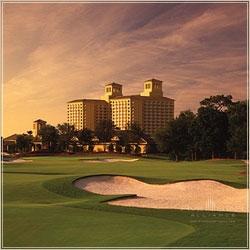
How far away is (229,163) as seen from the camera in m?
10.6

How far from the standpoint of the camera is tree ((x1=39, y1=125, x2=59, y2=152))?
9.69m

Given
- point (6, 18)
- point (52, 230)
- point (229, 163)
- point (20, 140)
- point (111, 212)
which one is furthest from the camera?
point (229, 163)

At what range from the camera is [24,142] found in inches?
390

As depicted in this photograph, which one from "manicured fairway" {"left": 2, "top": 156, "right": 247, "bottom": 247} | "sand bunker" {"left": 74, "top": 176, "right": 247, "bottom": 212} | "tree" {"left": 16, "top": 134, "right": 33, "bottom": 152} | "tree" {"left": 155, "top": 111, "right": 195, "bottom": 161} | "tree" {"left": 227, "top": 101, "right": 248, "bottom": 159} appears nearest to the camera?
"manicured fairway" {"left": 2, "top": 156, "right": 247, "bottom": 247}

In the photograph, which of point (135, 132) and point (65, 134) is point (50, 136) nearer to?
point (65, 134)

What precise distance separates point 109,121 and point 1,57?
2.58m

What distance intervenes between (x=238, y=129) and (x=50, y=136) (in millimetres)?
4059

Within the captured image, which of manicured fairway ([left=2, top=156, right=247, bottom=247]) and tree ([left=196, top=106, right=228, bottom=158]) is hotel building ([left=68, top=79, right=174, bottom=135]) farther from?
tree ([left=196, top=106, right=228, bottom=158])

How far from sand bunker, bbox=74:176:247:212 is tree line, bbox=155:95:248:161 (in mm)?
742

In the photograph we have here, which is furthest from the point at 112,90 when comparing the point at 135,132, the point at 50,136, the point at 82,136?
the point at 50,136

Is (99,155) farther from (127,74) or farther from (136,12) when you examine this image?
(136,12)

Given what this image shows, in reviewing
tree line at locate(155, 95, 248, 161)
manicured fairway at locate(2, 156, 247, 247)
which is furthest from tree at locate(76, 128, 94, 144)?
tree line at locate(155, 95, 248, 161)

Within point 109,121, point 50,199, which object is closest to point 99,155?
point 109,121

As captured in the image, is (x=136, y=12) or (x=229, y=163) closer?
(x=136, y=12)
